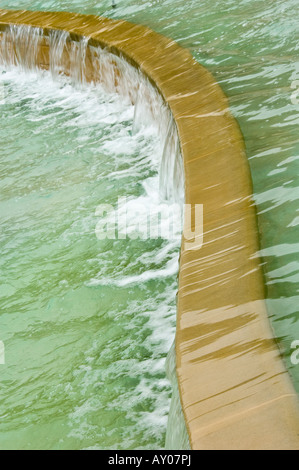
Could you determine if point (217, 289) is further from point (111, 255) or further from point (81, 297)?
point (111, 255)

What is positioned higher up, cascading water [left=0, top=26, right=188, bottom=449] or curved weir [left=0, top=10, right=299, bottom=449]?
curved weir [left=0, top=10, right=299, bottom=449]

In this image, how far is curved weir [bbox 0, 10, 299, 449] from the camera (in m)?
1.99

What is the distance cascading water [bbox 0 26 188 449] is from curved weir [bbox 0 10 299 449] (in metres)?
0.14

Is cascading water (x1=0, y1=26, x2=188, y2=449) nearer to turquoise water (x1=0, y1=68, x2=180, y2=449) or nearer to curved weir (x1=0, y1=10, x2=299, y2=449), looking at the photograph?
turquoise water (x1=0, y1=68, x2=180, y2=449)

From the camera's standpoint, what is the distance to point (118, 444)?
278cm

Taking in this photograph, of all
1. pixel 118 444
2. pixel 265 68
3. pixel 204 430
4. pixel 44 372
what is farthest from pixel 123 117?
pixel 204 430

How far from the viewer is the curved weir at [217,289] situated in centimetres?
199

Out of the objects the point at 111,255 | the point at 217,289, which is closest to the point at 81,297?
the point at 111,255

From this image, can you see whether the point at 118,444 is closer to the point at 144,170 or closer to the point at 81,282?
the point at 81,282

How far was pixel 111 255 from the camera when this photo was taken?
4.07 m

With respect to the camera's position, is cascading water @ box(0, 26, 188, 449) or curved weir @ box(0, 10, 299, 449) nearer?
curved weir @ box(0, 10, 299, 449)

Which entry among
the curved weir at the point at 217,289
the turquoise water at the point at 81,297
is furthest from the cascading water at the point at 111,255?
the curved weir at the point at 217,289

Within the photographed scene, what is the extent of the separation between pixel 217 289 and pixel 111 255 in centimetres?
157

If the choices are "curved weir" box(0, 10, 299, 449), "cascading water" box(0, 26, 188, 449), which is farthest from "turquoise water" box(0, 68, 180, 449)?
"curved weir" box(0, 10, 299, 449)
